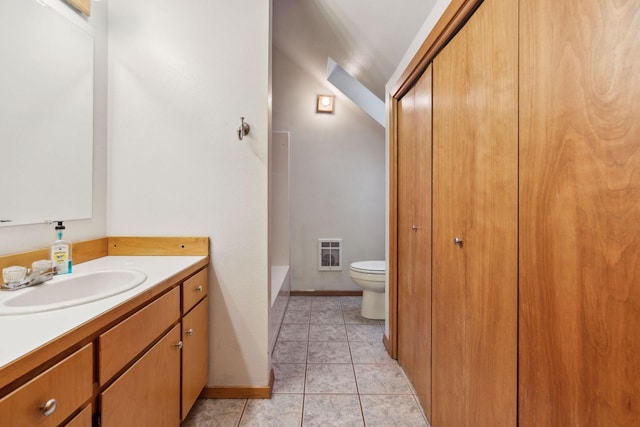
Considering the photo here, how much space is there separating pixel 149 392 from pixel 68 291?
0.47 meters

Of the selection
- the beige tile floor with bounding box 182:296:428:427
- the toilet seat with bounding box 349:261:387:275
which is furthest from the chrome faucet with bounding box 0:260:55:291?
the toilet seat with bounding box 349:261:387:275

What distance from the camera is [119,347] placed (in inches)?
34.5

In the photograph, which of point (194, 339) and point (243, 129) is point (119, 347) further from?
point (243, 129)

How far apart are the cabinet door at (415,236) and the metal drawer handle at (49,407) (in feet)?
4.48

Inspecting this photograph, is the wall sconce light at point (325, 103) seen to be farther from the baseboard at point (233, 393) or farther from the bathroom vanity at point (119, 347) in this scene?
the baseboard at point (233, 393)

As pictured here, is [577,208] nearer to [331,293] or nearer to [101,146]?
[101,146]

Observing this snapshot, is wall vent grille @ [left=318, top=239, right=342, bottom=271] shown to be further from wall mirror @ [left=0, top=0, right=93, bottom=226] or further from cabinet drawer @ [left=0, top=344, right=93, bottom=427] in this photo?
cabinet drawer @ [left=0, top=344, right=93, bottom=427]

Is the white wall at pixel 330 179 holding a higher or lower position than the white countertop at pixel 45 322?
higher

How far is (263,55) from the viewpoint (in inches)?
63.3

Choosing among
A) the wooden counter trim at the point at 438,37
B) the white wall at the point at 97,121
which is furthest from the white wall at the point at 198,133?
the wooden counter trim at the point at 438,37

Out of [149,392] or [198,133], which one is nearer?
[149,392]

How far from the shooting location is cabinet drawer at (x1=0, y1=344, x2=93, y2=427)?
0.56 metres

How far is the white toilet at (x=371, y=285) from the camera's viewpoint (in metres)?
2.58

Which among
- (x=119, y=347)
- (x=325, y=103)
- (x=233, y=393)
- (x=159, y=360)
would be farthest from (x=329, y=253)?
(x=119, y=347)
